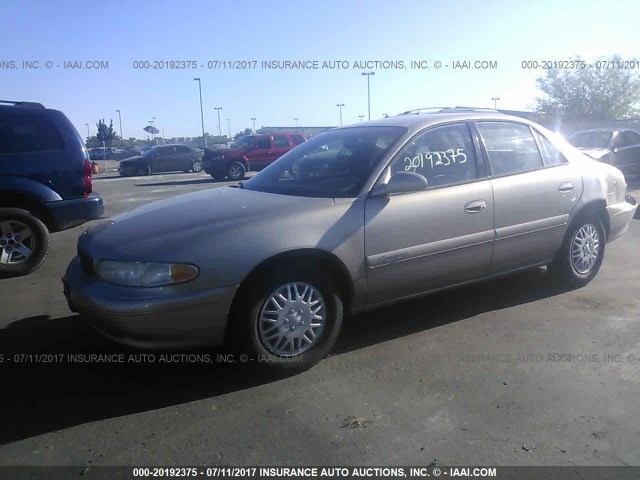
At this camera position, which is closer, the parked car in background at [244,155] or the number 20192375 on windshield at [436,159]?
the number 20192375 on windshield at [436,159]

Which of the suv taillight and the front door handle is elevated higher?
the suv taillight

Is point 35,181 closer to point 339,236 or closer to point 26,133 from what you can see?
point 26,133

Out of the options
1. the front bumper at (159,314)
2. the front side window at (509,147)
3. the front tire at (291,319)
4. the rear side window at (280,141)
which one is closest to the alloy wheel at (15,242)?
the front bumper at (159,314)

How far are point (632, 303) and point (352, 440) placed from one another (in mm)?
3128

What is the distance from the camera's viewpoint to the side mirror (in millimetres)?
3760

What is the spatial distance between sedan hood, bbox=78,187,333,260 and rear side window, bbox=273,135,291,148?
17.4 m

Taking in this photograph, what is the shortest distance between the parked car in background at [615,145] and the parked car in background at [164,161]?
56.4ft

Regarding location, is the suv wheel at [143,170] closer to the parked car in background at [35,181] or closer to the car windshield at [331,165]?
the parked car in background at [35,181]

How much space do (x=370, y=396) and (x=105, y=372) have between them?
1.70 meters

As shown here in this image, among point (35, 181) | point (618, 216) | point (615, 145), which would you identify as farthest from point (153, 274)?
point (615, 145)

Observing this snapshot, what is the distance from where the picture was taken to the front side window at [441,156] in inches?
160

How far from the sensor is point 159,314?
312cm

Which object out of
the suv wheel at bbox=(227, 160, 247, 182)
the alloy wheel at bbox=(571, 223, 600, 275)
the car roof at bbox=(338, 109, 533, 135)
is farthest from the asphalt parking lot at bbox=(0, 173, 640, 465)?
the suv wheel at bbox=(227, 160, 247, 182)

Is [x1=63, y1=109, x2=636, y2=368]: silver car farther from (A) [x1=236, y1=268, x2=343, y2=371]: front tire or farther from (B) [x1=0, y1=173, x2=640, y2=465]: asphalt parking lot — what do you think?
(B) [x1=0, y1=173, x2=640, y2=465]: asphalt parking lot
